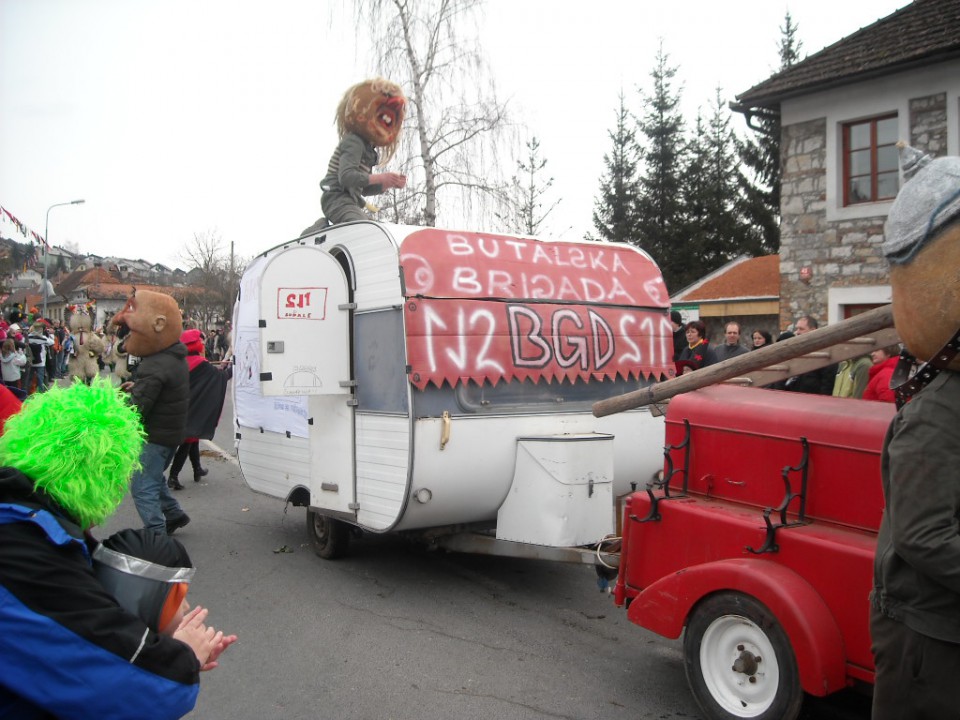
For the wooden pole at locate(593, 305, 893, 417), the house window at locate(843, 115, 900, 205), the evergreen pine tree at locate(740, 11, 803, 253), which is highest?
the evergreen pine tree at locate(740, 11, 803, 253)

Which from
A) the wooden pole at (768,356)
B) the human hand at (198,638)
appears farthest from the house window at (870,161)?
the human hand at (198,638)

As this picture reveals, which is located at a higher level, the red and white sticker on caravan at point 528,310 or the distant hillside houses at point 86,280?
the distant hillside houses at point 86,280

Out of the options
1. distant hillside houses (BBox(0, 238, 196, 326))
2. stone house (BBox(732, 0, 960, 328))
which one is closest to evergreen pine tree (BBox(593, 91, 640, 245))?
stone house (BBox(732, 0, 960, 328))

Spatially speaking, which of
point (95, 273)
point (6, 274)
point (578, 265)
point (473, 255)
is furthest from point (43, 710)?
point (95, 273)

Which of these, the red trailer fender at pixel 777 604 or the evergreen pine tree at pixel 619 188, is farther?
the evergreen pine tree at pixel 619 188

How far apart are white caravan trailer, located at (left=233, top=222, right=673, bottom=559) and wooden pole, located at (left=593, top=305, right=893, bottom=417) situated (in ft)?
4.50

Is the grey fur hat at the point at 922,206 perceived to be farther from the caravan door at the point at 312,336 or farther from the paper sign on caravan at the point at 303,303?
the paper sign on caravan at the point at 303,303

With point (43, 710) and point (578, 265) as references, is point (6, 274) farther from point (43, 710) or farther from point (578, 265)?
point (43, 710)

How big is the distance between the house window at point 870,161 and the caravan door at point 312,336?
11.2 metres

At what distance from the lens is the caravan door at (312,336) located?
18.2 ft

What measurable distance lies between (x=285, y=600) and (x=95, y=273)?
72206 mm

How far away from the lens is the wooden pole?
2.84 m

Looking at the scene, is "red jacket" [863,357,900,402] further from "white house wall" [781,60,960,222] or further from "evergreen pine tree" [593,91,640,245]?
"evergreen pine tree" [593,91,640,245]

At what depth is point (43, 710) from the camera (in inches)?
64.1
